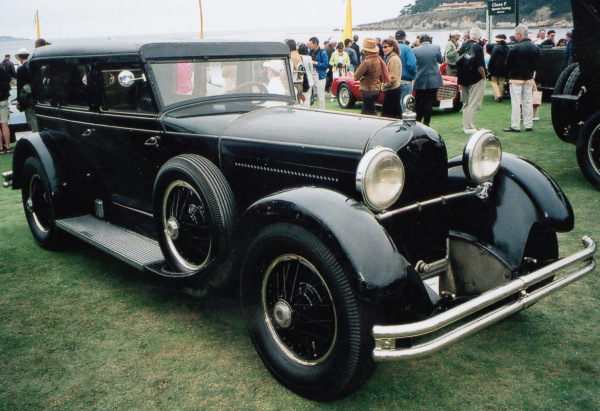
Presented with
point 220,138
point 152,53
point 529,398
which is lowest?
point 529,398

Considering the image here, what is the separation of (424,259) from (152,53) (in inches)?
90.1

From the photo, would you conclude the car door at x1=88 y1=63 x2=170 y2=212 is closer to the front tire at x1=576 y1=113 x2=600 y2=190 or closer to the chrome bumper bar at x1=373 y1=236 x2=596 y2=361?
the chrome bumper bar at x1=373 y1=236 x2=596 y2=361

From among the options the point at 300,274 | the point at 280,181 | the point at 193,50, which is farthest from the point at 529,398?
the point at 193,50

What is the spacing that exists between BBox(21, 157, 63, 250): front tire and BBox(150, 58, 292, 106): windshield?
151 cm

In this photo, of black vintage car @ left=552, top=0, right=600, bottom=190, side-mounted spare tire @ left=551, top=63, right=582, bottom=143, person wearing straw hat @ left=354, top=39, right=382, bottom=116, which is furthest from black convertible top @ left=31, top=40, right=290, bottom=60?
person wearing straw hat @ left=354, top=39, right=382, bottom=116

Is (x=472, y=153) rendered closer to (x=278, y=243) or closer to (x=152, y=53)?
(x=278, y=243)

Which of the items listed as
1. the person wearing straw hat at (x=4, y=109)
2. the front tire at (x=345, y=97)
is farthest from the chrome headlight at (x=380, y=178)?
the front tire at (x=345, y=97)

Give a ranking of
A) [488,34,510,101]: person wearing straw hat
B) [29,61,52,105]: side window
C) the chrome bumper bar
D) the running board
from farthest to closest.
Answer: [488,34,510,101]: person wearing straw hat → [29,61,52,105]: side window → the running board → the chrome bumper bar

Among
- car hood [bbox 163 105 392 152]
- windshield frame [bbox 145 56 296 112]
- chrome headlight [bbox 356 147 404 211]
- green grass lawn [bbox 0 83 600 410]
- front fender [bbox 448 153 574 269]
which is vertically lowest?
green grass lawn [bbox 0 83 600 410]

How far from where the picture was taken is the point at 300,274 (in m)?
2.62

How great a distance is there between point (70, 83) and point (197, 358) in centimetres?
280

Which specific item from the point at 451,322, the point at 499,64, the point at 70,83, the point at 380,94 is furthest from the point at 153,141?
the point at 499,64

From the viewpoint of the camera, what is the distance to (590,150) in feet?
19.8

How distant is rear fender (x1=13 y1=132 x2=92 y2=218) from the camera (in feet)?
14.5
